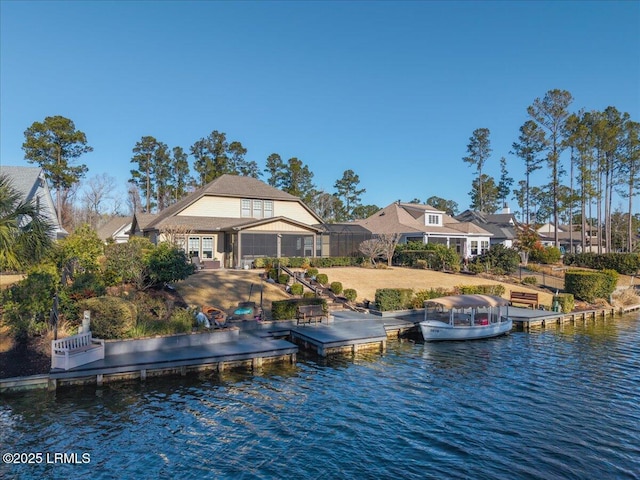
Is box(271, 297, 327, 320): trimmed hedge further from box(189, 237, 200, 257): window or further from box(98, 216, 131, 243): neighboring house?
box(98, 216, 131, 243): neighboring house

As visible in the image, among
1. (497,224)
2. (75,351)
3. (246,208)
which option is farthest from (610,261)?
(75,351)

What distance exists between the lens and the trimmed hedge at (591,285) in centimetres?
3022

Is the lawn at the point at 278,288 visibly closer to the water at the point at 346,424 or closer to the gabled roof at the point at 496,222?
the water at the point at 346,424

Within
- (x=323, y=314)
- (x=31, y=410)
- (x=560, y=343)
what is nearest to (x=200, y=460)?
(x=31, y=410)

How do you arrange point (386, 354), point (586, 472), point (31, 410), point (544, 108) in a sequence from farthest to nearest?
1. point (544, 108)
2. point (386, 354)
3. point (31, 410)
4. point (586, 472)

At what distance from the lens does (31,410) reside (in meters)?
10.7

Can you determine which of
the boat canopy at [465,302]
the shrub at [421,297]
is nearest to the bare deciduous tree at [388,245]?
the shrub at [421,297]

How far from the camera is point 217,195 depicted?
122 feet

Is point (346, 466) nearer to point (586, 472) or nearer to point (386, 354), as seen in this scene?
point (586, 472)

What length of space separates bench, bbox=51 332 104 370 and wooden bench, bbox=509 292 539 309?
25.9m

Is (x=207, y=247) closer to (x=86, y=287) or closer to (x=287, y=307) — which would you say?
(x=287, y=307)

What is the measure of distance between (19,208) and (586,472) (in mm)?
16369

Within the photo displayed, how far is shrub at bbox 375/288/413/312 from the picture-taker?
75.7ft

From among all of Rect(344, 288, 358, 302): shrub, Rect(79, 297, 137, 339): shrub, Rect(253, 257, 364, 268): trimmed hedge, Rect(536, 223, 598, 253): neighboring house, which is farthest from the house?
Rect(536, 223, 598, 253): neighboring house
